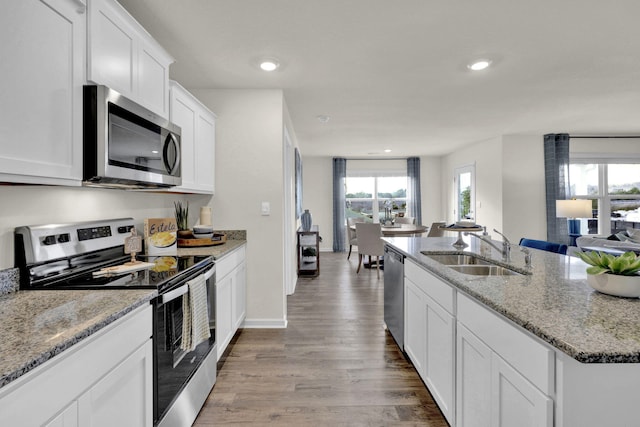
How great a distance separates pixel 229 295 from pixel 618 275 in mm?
2291

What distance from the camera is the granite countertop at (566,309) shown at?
82cm

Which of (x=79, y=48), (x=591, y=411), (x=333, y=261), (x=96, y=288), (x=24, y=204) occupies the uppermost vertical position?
(x=79, y=48)

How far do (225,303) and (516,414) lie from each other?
192 cm

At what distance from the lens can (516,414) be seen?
3.43 feet

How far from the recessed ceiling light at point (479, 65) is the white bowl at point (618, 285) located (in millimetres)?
2042

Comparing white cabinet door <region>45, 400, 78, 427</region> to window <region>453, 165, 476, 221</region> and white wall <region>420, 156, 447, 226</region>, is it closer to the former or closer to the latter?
window <region>453, 165, 476, 221</region>

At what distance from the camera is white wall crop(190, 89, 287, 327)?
3.13 metres

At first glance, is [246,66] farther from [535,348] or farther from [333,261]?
[333,261]

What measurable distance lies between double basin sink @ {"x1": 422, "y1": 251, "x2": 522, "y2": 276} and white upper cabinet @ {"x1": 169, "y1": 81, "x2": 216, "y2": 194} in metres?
1.90

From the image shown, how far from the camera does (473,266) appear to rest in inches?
83.0

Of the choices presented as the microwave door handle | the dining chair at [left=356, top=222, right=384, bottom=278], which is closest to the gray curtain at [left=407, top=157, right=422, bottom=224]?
the dining chair at [left=356, top=222, right=384, bottom=278]

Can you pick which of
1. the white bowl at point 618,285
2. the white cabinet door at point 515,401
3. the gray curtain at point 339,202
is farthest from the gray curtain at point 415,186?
the white cabinet door at point 515,401

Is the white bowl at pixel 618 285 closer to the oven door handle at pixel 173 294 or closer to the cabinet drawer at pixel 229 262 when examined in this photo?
the oven door handle at pixel 173 294

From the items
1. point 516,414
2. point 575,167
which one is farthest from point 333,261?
point 516,414
